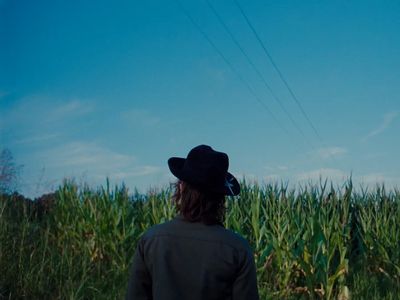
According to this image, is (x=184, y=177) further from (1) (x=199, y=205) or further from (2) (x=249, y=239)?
(2) (x=249, y=239)

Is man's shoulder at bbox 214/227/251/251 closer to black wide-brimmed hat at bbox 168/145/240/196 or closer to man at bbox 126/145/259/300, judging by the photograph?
man at bbox 126/145/259/300

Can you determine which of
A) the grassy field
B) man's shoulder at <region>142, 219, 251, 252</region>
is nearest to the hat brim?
man's shoulder at <region>142, 219, 251, 252</region>

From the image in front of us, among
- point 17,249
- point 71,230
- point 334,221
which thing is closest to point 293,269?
point 334,221

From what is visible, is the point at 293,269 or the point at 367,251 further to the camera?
the point at 367,251

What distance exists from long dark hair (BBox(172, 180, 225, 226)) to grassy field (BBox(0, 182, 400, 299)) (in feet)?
15.9

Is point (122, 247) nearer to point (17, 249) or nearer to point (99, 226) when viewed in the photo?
point (99, 226)

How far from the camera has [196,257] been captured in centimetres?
278

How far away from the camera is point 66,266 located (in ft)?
26.9

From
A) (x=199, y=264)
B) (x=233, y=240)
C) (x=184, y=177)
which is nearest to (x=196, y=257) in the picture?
(x=199, y=264)

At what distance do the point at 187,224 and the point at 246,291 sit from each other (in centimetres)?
46

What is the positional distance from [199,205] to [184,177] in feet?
0.58

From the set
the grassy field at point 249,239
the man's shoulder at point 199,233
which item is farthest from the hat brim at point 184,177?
the grassy field at point 249,239

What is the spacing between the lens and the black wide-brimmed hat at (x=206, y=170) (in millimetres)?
2918

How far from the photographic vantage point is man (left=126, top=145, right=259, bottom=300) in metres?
2.78
